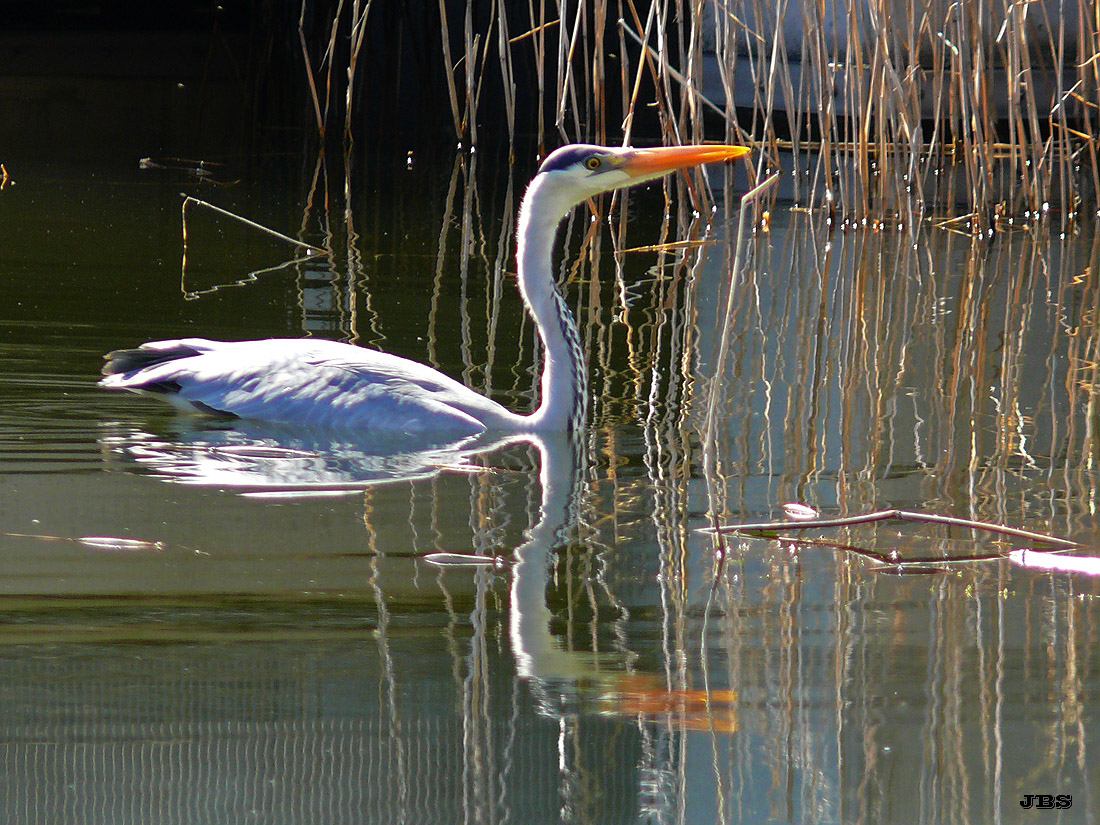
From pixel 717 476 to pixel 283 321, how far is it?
2.58 meters

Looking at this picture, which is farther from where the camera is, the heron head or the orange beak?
the heron head

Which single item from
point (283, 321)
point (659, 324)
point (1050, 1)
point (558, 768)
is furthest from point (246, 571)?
point (1050, 1)

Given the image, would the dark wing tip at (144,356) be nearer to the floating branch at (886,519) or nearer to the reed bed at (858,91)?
the floating branch at (886,519)

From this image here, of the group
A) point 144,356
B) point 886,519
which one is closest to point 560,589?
point 886,519

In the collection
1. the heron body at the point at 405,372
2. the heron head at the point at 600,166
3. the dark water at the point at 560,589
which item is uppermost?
the heron head at the point at 600,166

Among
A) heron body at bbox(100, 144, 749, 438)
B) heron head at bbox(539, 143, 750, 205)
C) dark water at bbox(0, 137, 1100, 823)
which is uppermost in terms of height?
heron head at bbox(539, 143, 750, 205)

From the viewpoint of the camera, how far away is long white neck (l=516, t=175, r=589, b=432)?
4.79 metres

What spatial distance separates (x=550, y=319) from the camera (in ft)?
16.0

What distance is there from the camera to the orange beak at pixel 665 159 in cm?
477

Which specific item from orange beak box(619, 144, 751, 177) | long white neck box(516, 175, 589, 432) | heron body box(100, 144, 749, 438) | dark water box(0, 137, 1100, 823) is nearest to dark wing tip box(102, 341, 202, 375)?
heron body box(100, 144, 749, 438)

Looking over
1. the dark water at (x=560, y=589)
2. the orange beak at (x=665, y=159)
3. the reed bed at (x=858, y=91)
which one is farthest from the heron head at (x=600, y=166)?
the reed bed at (x=858, y=91)

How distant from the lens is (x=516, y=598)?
131 inches

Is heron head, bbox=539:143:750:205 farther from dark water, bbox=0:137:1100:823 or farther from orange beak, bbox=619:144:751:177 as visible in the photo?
dark water, bbox=0:137:1100:823

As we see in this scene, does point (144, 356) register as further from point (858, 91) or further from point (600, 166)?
point (858, 91)
